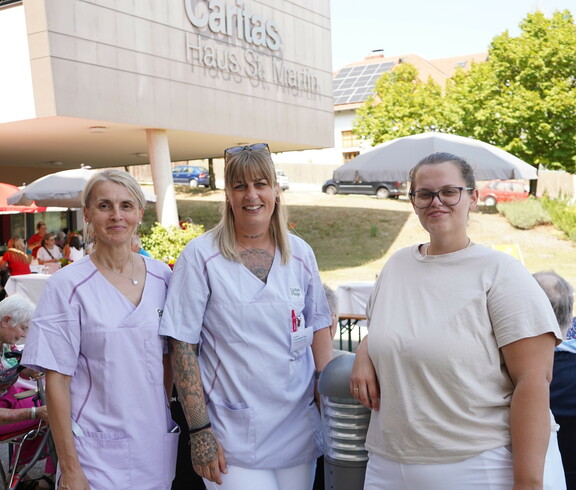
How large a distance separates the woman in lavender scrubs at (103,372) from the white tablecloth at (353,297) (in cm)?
580

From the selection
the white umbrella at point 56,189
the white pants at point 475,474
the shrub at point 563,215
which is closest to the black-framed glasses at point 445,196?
the white pants at point 475,474

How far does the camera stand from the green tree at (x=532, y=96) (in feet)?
88.8

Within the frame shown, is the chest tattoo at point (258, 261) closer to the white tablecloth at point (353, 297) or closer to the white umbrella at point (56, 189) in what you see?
the white tablecloth at point (353, 297)

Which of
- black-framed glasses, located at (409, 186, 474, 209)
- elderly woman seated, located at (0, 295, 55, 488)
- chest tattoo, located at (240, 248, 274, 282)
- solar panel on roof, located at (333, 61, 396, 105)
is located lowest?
elderly woman seated, located at (0, 295, 55, 488)

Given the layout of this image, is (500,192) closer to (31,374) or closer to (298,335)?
(31,374)

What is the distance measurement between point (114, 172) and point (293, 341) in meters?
0.91

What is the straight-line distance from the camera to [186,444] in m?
3.21

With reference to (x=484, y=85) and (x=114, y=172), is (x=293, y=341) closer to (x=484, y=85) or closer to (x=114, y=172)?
(x=114, y=172)

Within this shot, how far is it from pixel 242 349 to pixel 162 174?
1529 cm

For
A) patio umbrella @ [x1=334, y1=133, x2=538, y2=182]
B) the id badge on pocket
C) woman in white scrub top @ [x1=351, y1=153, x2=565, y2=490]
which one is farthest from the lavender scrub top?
patio umbrella @ [x1=334, y1=133, x2=538, y2=182]

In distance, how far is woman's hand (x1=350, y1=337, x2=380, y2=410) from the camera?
2148 mm

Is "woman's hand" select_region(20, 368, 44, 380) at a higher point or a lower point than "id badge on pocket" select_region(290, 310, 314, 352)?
lower

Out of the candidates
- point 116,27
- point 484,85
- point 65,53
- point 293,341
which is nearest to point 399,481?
point 293,341

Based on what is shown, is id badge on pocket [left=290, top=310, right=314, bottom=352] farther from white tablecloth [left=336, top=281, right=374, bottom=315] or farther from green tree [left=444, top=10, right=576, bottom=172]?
green tree [left=444, top=10, right=576, bottom=172]
